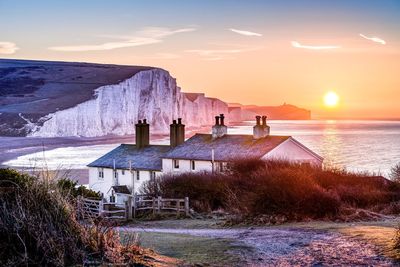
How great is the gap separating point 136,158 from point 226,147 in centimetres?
764

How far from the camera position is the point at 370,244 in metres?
13.9

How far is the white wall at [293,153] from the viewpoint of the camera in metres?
41.5

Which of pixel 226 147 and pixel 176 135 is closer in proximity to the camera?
pixel 226 147

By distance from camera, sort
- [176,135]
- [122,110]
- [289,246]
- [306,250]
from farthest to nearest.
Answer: [122,110]
[176,135]
[289,246]
[306,250]

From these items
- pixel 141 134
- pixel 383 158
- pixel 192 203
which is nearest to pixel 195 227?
pixel 192 203

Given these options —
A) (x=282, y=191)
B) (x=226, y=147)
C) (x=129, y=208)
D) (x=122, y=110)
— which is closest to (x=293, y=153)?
(x=226, y=147)

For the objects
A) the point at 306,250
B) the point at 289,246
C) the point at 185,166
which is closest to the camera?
the point at 306,250

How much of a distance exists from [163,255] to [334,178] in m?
18.4

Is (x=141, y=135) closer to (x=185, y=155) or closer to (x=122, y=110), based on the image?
(x=185, y=155)

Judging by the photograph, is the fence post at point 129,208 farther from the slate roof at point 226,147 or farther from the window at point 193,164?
the window at point 193,164

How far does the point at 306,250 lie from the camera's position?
13781mm

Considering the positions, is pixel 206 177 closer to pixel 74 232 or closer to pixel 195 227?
pixel 195 227

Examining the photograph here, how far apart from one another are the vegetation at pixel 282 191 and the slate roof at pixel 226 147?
20.3 ft

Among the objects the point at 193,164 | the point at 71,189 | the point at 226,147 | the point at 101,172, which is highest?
the point at 226,147
